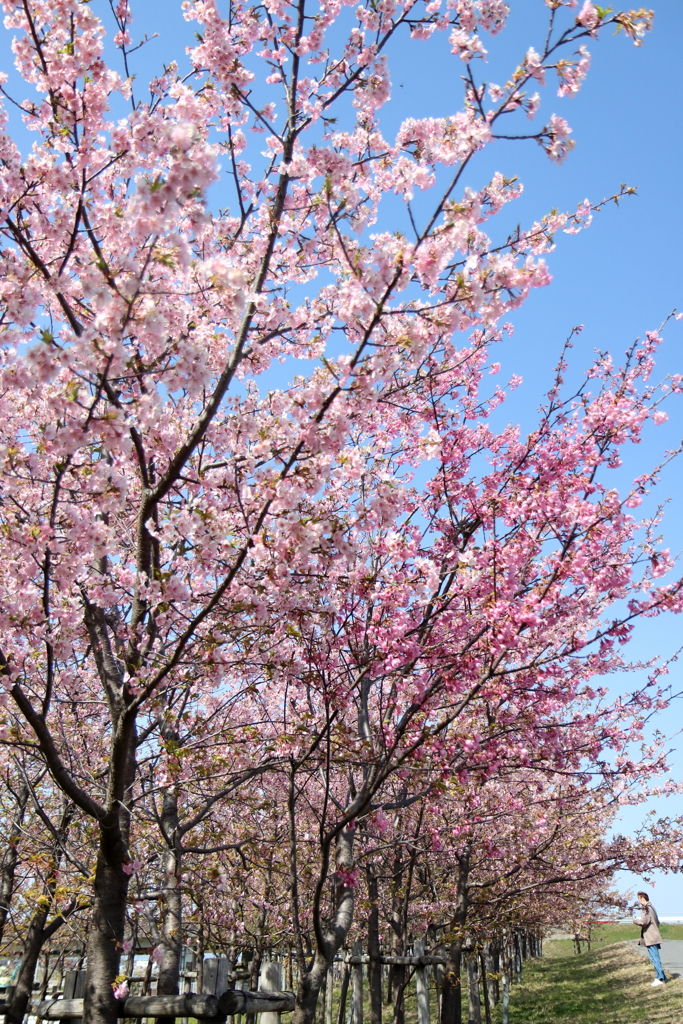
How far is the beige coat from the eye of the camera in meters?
13.9

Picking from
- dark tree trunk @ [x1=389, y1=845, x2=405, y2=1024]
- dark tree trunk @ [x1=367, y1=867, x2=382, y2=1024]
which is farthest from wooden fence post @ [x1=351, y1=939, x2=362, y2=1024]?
dark tree trunk @ [x1=389, y1=845, x2=405, y2=1024]

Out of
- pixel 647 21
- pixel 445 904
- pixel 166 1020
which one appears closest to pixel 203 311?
pixel 647 21

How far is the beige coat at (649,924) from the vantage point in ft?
45.6

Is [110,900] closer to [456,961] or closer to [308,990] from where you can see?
[308,990]

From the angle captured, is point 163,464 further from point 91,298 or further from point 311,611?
point 91,298

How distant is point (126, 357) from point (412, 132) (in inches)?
106

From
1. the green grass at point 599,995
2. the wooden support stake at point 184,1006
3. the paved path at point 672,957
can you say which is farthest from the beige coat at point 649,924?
the wooden support stake at point 184,1006

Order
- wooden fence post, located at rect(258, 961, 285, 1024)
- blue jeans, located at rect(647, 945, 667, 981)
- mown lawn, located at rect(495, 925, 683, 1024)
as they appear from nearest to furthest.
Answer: wooden fence post, located at rect(258, 961, 285, 1024) → mown lawn, located at rect(495, 925, 683, 1024) → blue jeans, located at rect(647, 945, 667, 981)

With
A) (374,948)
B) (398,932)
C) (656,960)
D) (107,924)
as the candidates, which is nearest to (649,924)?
(656,960)

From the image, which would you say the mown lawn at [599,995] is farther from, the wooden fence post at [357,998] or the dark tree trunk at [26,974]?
the dark tree trunk at [26,974]

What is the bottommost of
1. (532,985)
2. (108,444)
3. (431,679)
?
(532,985)

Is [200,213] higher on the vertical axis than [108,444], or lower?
higher

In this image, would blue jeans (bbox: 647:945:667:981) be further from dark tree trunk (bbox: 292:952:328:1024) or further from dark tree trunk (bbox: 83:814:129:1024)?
dark tree trunk (bbox: 83:814:129:1024)

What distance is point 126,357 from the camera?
11.6 ft
